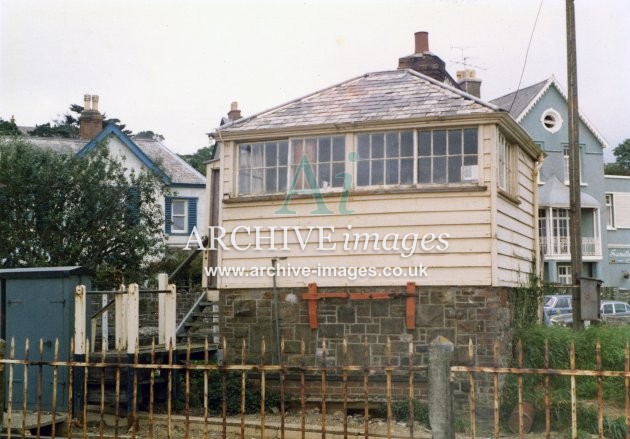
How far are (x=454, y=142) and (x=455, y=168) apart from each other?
413mm

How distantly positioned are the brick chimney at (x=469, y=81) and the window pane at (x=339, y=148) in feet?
59.2

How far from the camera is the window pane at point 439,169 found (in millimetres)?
11656

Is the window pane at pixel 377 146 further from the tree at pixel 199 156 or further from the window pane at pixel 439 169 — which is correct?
the tree at pixel 199 156

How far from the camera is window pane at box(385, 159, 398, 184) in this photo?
11891 mm

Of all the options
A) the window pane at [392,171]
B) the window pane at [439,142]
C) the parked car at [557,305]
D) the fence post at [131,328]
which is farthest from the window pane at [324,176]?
the parked car at [557,305]

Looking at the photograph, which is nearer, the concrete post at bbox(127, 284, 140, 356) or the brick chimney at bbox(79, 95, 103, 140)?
the concrete post at bbox(127, 284, 140, 356)

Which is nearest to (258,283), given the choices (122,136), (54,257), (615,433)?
(615,433)

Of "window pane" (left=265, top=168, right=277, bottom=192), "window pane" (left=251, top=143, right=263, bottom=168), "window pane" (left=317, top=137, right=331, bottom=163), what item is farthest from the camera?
"window pane" (left=251, top=143, right=263, bottom=168)

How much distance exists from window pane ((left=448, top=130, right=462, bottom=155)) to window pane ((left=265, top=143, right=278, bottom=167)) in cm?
292

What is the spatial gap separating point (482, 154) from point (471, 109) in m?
0.71

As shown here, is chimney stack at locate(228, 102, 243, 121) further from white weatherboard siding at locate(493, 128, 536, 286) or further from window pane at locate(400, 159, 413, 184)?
window pane at locate(400, 159, 413, 184)

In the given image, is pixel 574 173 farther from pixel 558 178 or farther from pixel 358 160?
pixel 558 178

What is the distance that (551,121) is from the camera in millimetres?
32219

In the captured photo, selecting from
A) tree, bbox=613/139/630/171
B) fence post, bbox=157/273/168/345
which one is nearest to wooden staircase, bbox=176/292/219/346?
fence post, bbox=157/273/168/345
